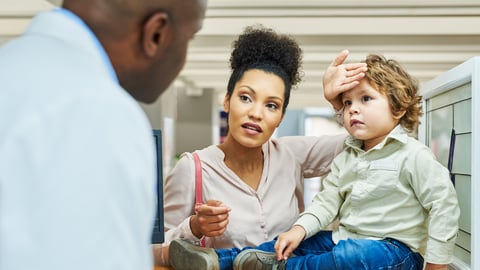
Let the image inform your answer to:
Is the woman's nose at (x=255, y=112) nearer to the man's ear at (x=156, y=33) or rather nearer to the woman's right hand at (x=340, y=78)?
the woman's right hand at (x=340, y=78)

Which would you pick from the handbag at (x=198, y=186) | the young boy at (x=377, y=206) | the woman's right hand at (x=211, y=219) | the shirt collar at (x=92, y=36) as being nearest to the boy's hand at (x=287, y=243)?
the young boy at (x=377, y=206)

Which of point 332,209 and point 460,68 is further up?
point 460,68

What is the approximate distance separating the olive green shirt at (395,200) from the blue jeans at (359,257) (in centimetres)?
3

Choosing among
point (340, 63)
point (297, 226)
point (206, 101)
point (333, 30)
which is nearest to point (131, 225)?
point (297, 226)

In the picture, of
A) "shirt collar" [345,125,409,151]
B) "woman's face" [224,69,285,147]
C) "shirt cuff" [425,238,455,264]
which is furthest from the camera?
"woman's face" [224,69,285,147]

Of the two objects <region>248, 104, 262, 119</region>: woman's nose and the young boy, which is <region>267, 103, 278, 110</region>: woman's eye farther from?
the young boy

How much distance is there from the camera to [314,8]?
8.22 feet

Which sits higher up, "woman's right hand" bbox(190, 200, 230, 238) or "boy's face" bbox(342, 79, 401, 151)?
"boy's face" bbox(342, 79, 401, 151)

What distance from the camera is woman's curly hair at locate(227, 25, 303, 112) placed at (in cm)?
150

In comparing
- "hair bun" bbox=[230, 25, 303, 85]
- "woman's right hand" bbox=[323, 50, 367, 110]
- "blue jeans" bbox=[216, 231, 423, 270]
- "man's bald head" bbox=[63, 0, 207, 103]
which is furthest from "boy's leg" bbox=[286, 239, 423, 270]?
"man's bald head" bbox=[63, 0, 207, 103]

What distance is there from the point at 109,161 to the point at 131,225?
0.20 feet

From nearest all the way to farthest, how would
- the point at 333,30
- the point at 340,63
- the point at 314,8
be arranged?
the point at 340,63 < the point at 314,8 < the point at 333,30

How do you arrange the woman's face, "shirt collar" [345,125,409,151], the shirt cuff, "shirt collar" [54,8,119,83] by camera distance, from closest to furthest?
"shirt collar" [54,8,119,83] → the shirt cuff → "shirt collar" [345,125,409,151] → the woman's face

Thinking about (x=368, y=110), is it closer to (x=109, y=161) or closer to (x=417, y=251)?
(x=417, y=251)
